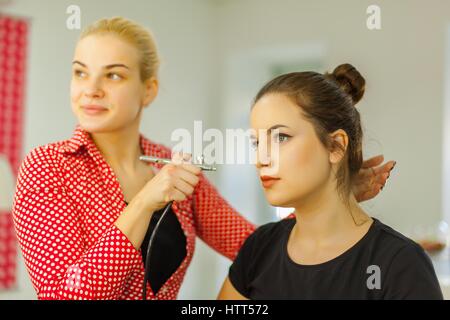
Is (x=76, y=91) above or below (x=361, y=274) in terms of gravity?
above

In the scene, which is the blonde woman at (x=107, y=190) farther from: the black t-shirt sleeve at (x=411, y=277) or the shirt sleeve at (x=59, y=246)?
the black t-shirt sleeve at (x=411, y=277)

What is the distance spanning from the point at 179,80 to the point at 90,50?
0.17m

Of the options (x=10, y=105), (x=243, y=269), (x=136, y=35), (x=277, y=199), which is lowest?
(x=243, y=269)

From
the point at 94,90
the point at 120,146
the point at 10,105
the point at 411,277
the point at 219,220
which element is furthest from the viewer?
the point at 10,105

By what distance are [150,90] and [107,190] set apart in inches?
6.2

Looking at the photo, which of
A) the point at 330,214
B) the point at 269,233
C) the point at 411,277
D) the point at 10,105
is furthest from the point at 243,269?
the point at 10,105

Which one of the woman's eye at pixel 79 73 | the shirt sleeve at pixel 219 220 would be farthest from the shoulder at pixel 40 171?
the shirt sleeve at pixel 219 220

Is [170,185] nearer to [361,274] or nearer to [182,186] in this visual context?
[182,186]

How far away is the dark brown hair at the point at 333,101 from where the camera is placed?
0.70 meters

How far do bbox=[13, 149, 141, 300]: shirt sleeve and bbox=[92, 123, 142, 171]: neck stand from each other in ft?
0.27

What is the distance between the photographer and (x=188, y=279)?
0.95m

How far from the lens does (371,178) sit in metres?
0.77

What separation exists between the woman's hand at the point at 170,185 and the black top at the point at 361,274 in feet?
0.58
